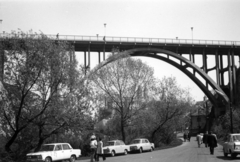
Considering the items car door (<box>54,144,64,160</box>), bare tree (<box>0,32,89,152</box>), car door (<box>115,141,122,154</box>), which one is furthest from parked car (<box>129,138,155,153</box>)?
A: car door (<box>54,144,64,160</box>)

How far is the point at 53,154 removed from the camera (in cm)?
1980

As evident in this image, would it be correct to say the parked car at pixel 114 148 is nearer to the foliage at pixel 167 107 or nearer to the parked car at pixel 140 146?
the parked car at pixel 140 146

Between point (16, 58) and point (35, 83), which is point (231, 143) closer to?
point (35, 83)

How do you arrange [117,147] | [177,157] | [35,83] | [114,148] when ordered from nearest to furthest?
1. [177,157]
2. [35,83]
3. [114,148]
4. [117,147]

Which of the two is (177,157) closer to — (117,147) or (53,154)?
(117,147)

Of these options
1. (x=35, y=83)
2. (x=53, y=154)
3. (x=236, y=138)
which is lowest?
(x=53, y=154)

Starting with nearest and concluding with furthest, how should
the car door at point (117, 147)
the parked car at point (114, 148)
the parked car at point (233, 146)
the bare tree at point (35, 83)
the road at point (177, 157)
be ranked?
the parked car at point (233, 146) → the road at point (177, 157) → the bare tree at point (35, 83) → the parked car at point (114, 148) → the car door at point (117, 147)

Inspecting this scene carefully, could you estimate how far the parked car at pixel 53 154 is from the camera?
62.2ft

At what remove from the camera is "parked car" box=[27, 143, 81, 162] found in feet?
62.2

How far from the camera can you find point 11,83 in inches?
921

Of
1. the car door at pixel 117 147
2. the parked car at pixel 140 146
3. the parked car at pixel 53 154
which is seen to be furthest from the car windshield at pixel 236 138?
the parked car at pixel 140 146

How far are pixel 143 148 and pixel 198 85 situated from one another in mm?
24819

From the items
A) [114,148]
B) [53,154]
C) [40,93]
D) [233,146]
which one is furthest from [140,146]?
[233,146]

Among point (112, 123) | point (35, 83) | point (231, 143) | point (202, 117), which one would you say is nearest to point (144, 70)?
point (112, 123)
